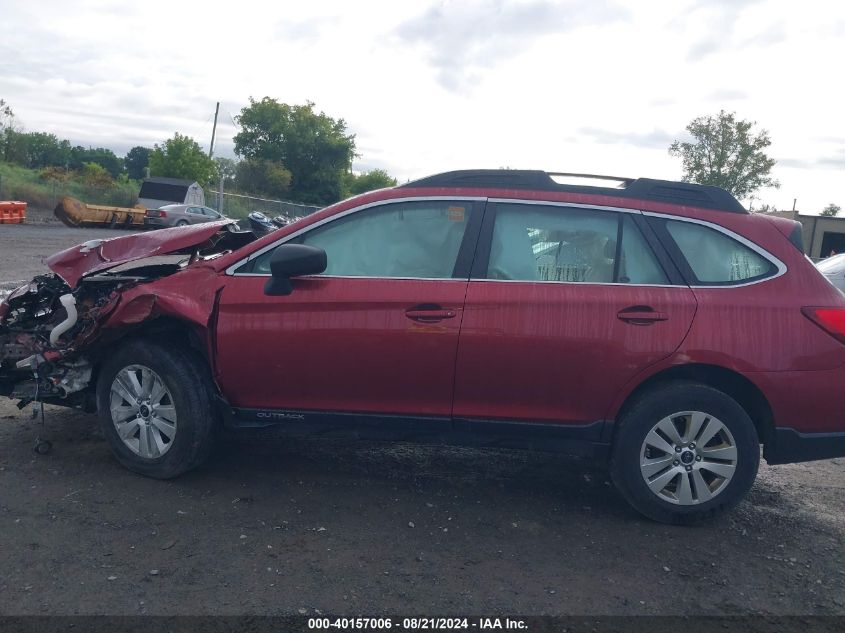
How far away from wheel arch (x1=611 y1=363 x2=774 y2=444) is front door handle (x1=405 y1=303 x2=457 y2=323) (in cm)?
110

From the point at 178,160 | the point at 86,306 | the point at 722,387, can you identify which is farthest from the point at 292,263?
the point at 178,160

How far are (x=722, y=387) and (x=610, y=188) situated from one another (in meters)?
1.31

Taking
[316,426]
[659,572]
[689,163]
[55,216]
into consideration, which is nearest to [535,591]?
[659,572]

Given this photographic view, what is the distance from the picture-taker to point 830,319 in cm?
425

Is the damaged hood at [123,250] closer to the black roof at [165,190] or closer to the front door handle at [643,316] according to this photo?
the front door handle at [643,316]

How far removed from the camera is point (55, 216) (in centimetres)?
3675

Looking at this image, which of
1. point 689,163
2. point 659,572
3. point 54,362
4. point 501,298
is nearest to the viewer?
point 659,572

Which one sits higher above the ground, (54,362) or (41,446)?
(54,362)

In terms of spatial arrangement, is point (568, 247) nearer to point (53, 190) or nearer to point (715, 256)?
point (715, 256)

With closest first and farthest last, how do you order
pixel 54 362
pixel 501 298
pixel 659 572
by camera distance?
pixel 659 572 → pixel 501 298 → pixel 54 362

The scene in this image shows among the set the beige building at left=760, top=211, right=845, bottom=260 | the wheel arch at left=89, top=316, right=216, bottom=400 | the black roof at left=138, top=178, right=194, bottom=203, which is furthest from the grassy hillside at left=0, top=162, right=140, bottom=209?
the wheel arch at left=89, top=316, right=216, bottom=400

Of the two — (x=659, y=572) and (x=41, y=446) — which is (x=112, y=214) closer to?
(x=41, y=446)

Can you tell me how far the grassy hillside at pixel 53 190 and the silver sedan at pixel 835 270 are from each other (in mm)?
37612

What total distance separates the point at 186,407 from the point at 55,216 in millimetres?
36276
